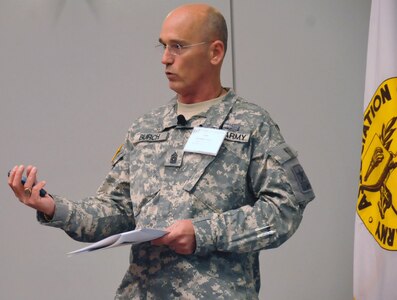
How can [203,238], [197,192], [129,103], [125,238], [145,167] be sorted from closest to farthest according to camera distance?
[125,238] → [203,238] → [197,192] → [145,167] → [129,103]

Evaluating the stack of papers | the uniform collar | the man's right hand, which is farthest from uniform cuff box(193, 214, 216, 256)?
the man's right hand

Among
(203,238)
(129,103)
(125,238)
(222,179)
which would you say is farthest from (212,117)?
(129,103)

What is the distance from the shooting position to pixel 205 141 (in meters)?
1.96

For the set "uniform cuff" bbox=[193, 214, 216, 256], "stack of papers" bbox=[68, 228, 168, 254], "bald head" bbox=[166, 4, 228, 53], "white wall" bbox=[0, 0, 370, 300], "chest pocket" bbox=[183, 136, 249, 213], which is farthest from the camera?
"white wall" bbox=[0, 0, 370, 300]

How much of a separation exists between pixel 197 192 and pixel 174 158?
0.42 feet

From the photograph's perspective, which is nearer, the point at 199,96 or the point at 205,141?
the point at 205,141

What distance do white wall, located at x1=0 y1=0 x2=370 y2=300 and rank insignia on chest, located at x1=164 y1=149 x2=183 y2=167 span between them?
149cm

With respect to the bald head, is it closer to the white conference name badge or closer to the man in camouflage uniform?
the man in camouflage uniform

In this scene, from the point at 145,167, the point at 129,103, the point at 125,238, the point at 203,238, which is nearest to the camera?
the point at 125,238

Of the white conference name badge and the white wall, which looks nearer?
the white conference name badge

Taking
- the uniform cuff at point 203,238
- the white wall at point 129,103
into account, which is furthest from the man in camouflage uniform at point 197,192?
the white wall at point 129,103

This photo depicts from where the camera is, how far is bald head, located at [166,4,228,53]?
203 centimetres

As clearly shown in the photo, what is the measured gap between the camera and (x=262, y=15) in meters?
3.48

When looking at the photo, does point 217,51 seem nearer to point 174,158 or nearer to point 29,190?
point 174,158
